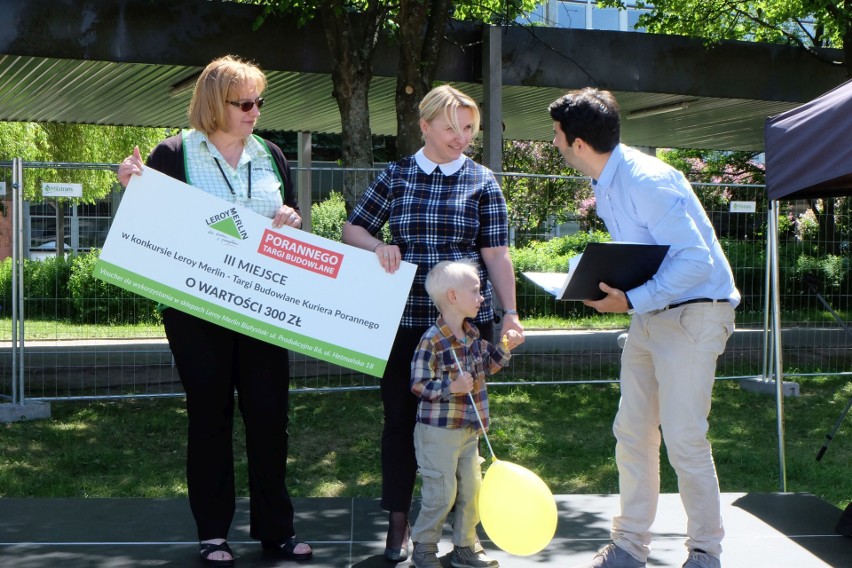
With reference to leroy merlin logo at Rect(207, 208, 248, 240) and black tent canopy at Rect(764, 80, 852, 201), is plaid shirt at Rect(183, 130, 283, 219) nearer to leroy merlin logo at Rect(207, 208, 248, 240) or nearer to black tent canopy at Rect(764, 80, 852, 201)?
leroy merlin logo at Rect(207, 208, 248, 240)

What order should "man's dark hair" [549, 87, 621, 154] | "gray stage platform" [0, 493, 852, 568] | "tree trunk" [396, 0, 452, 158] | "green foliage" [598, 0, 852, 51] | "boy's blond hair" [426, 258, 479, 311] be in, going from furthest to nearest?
"green foliage" [598, 0, 852, 51], "tree trunk" [396, 0, 452, 158], "gray stage platform" [0, 493, 852, 568], "boy's blond hair" [426, 258, 479, 311], "man's dark hair" [549, 87, 621, 154]

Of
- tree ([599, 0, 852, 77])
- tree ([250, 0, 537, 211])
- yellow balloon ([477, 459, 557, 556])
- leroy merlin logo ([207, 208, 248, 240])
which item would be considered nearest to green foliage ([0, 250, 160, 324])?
tree ([250, 0, 537, 211])

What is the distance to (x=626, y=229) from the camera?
13.4ft

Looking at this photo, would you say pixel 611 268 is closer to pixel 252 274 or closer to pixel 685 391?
pixel 685 391

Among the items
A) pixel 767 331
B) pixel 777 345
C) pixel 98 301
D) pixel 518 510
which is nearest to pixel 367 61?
pixel 98 301

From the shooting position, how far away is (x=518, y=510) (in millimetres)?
3986

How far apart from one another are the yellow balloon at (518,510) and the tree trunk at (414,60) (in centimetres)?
558

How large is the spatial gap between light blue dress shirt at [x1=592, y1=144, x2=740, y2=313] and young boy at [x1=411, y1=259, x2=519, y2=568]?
0.66 metres

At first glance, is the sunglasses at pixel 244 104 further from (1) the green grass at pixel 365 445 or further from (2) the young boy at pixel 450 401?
(1) the green grass at pixel 365 445

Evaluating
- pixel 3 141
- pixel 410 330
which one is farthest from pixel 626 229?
pixel 3 141

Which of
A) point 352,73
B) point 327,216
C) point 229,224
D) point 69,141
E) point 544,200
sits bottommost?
point 229,224

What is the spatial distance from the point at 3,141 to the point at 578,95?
65.7ft

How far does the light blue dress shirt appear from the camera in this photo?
3.88m

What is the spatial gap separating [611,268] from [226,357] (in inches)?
65.6
